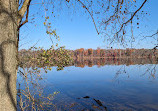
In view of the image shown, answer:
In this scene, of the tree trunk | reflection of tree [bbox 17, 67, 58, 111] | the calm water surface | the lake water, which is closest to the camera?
the tree trunk

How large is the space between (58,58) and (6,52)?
20.3ft

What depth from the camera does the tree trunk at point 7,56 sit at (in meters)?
1.64

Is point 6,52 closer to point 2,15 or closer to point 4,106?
point 2,15

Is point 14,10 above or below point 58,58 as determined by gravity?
above

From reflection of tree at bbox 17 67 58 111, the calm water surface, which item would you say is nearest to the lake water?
the calm water surface

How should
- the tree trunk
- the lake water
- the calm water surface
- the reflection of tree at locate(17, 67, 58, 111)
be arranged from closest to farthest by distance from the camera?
the tree trunk, the reflection of tree at locate(17, 67, 58, 111), the lake water, the calm water surface

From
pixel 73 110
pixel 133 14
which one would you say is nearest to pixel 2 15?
pixel 133 14

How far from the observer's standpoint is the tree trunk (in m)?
1.64

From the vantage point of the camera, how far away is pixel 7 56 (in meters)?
1.70

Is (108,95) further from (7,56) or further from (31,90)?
(7,56)

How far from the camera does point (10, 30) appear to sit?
174cm

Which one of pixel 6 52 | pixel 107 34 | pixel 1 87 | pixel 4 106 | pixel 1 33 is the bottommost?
pixel 4 106

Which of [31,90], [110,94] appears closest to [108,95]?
[110,94]

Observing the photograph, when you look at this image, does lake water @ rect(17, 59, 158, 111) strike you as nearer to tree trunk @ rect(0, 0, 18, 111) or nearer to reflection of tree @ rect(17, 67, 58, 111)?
reflection of tree @ rect(17, 67, 58, 111)
